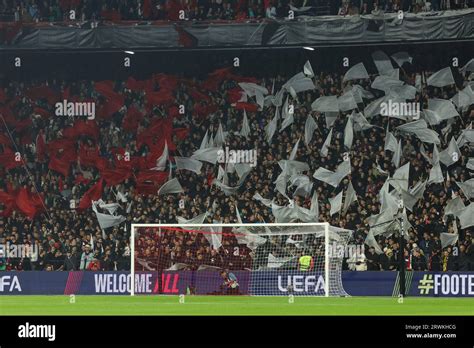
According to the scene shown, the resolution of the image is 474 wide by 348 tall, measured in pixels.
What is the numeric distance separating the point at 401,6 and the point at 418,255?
9.86m

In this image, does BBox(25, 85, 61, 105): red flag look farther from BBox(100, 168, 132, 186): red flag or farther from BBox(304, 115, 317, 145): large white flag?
BBox(304, 115, 317, 145): large white flag

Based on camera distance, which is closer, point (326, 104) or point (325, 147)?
point (325, 147)

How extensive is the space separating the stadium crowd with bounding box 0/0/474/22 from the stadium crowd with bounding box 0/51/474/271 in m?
2.31

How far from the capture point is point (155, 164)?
4072cm

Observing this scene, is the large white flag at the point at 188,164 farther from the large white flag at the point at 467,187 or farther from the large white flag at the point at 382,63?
the large white flag at the point at 467,187

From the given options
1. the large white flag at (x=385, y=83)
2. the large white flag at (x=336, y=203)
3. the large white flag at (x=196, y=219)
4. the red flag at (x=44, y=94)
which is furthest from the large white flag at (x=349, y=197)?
the red flag at (x=44, y=94)

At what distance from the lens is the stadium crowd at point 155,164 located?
36.7 meters

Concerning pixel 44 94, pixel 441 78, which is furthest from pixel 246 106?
pixel 44 94

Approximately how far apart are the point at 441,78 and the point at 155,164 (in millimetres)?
10572

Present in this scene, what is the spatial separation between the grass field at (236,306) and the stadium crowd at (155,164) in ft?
18.4

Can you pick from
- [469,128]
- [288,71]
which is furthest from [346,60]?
[469,128]

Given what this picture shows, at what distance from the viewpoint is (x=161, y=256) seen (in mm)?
A: 33438

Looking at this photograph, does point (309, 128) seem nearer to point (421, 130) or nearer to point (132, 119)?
point (421, 130)

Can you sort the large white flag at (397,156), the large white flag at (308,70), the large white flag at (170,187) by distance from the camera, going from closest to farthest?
the large white flag at (397,156) → the large white flag at (170,187) → the large white flag at (308,70)
